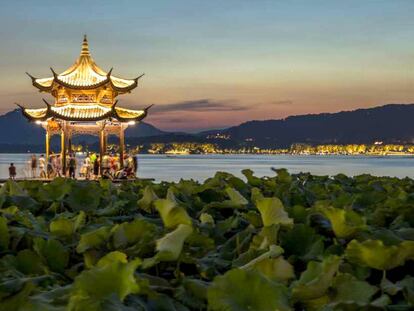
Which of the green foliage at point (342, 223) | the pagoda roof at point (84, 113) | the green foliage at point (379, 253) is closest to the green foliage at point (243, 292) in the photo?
the green foliage at point (379, 253)

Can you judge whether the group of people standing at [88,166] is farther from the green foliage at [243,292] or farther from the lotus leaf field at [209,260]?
the green foliage at [243,292]

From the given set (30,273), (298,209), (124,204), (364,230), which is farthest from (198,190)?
(30,273)

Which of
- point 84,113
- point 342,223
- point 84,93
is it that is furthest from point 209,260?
point 84,93

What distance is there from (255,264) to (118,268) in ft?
1.39

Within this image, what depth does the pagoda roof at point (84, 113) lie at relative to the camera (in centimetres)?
3591

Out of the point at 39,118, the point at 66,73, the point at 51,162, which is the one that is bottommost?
the point at 51,162

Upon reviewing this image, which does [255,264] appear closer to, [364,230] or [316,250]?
[316,250]

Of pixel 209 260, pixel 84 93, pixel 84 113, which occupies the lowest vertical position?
pixel 209 260

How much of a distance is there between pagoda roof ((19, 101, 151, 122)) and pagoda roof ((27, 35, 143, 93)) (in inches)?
50.9

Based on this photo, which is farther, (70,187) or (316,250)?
(70,187)

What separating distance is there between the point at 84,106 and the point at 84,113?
787 millimetres

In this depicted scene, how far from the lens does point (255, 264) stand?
4.95 feet

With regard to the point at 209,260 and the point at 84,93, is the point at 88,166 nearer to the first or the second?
the point at 84,93

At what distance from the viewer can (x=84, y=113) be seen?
36.4 meters
